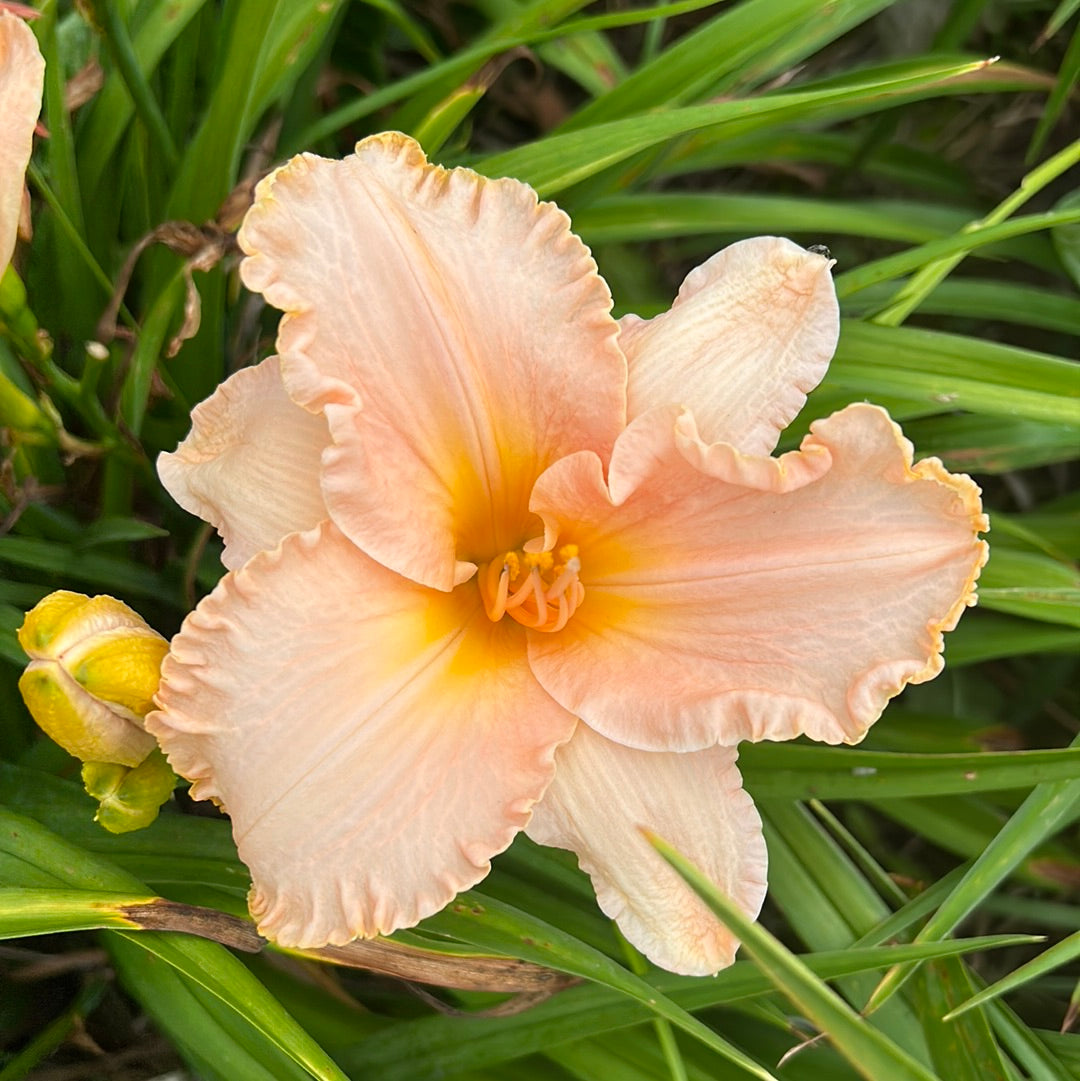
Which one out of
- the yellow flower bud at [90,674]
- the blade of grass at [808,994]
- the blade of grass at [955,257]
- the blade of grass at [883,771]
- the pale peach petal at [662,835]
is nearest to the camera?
the blade of grass at [808,994]

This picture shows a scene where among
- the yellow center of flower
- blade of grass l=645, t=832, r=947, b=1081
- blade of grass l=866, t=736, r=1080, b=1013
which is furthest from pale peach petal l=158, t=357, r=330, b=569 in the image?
blade of grass l=866, t=736, r=1080, b=1013

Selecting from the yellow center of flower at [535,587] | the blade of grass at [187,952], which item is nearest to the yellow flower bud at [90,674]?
the blade of grass at [187,952]

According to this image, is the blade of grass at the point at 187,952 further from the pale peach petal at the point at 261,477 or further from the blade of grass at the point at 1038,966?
the blade of grass at the point at 1038,966

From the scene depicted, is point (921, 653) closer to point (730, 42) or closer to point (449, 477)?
point (449, 477)

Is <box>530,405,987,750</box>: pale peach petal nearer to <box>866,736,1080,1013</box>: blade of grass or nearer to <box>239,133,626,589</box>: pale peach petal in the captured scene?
<box>239,133,626,589</box>: pale peach petal

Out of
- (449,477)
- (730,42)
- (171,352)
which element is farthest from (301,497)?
(730,42)

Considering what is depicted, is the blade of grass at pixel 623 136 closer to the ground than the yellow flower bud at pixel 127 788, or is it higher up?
higher up

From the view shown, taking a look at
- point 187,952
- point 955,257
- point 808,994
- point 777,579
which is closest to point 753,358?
point 777,579
